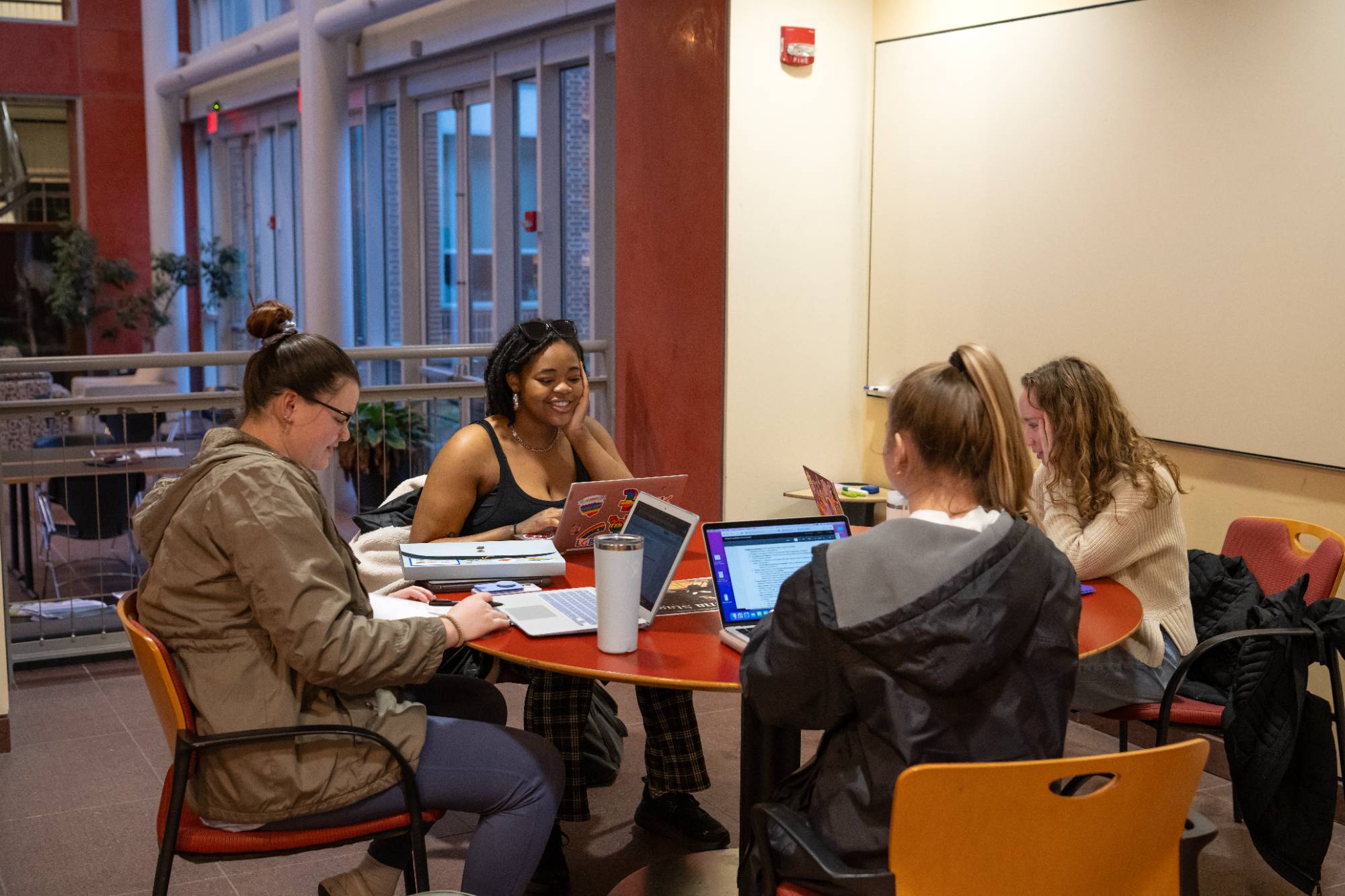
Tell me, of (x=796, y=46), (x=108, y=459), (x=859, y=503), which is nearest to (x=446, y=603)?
(x=859, y=503)

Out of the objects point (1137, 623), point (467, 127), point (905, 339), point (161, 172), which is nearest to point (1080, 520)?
point (1137, 623)

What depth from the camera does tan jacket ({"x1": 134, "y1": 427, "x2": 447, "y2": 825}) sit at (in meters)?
2.02

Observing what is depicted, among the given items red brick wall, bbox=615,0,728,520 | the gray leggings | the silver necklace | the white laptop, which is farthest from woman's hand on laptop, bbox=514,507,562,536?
red brick wall, bbox=615,0,728,520

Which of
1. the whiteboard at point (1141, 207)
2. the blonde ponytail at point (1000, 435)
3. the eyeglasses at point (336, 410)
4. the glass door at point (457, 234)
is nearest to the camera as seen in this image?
the blonde ponytail at point (1000, 435)

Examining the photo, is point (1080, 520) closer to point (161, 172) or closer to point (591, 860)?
point (591, 860)

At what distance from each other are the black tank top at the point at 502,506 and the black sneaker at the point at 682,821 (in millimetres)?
806

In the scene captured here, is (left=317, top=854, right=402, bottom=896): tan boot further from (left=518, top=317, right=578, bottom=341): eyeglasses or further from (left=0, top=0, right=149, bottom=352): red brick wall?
(left=0, top=0, right=149, bottom=352): red brick wall

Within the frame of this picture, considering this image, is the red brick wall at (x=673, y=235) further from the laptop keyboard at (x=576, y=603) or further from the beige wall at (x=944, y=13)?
the laptop keyboard at (x=576, y=603)

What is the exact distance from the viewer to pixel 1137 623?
2.55m

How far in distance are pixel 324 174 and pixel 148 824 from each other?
6415 millimetres

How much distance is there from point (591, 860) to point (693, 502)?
1.88 meters

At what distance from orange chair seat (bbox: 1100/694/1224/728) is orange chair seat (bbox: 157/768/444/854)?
1.65 m

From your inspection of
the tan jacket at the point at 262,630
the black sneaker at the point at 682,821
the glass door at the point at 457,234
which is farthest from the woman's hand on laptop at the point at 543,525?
the glass door at the point at 457,234

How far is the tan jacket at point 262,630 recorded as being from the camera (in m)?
2.02
